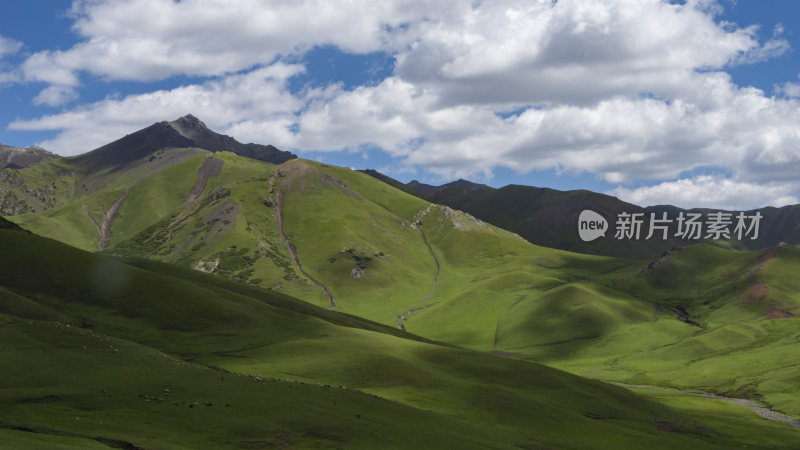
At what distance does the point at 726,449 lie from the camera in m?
94.8

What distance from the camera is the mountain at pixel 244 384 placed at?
5562 cm

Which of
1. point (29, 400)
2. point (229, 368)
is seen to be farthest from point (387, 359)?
point (29, 400)

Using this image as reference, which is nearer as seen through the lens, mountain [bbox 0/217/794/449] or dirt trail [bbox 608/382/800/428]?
mountain [bbox 0/217/794/449]

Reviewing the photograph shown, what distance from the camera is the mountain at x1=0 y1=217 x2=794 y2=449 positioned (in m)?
55.6

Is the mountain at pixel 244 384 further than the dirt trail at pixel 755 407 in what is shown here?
No

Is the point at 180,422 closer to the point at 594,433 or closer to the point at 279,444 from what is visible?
the point at 279,444

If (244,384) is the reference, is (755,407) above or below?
below

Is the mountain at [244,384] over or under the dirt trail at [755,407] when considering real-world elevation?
over

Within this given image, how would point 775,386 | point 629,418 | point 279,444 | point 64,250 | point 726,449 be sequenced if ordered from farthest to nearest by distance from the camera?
point 775,386 < point 64,250 < point 629,418 < point 726,449 < point 279,444

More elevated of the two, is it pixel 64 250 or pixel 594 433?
pixel 64 250

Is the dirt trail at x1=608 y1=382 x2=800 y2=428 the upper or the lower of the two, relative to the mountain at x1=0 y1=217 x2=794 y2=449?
lower

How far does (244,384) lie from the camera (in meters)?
71.3

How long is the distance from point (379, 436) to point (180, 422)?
1883cm

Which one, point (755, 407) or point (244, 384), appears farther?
point (755, 407)
